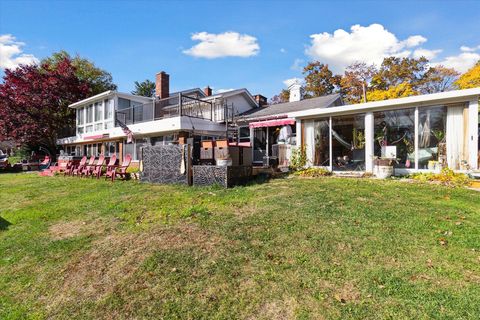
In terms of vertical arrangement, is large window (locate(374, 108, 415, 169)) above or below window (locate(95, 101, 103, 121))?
below

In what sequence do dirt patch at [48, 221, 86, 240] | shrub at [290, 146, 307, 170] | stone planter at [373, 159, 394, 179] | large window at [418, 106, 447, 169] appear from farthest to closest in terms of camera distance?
shrub at [290, 146, 307, 170], stone planter at [373, 159, 394, 179], large window at [418, 106, 447, 169], dirt patch at [48, 221, 86, 240]

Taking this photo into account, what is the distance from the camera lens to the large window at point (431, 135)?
33.3 feet

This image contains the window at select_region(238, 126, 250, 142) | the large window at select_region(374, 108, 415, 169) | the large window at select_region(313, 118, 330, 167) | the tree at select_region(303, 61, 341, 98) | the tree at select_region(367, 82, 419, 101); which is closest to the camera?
the large window at select_region(374, 108, 415, 169)

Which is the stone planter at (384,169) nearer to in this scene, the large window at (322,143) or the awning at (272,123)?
the large window at (322,143)

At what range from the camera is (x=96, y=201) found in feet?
29.0

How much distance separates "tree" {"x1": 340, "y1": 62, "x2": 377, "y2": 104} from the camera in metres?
30.3

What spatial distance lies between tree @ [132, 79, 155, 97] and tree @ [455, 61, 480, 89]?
47625mm

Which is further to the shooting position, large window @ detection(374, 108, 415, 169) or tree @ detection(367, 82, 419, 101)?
tree @ detection(367, 82, 419, 101)

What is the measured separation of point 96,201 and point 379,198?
8227 mm

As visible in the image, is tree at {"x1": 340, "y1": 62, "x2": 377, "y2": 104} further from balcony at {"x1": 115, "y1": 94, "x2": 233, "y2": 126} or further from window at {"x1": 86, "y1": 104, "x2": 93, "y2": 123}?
window at {"x1": 86, "y1": 104, "x2": 93, "y2": 123}

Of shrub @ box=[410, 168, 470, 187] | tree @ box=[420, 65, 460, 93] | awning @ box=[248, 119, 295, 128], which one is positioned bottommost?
shrub @ box=[410, 168, 470, 187]

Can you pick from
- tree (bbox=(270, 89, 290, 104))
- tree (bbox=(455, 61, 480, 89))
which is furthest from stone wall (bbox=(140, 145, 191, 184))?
tree (bbox=(270, 89, 290, 104))

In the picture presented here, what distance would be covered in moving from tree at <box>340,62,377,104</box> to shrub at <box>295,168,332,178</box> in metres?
21.3

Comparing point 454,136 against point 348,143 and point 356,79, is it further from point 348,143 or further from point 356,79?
point 356,79
